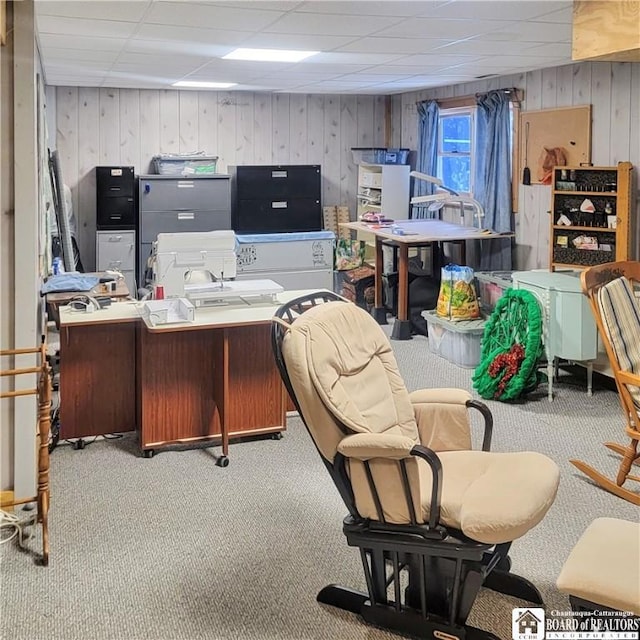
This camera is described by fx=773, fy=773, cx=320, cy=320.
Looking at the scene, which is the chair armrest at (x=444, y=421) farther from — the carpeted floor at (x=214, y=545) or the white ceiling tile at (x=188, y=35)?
the white ceiling tile at (x=188, y=35)

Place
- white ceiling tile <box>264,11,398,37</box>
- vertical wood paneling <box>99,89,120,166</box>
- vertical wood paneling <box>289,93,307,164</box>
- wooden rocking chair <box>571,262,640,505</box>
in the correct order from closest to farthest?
wooden rocking chair <box>571,262,640,505</box> → white ceiling tile <box>264,11,398,37</box> → vertical wood paneling <box>99,89,120,166</box> → vertical wood paneling <box>289,93,307,164</box>

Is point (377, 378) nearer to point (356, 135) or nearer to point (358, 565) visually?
point (358, 565)

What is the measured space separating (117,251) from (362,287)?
96.7 inches

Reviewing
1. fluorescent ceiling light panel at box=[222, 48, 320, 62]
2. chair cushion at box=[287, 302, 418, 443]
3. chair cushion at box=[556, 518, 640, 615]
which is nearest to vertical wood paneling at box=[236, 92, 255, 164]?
fluorescent ceiling light panel at box=[222, 48, 320, 62]

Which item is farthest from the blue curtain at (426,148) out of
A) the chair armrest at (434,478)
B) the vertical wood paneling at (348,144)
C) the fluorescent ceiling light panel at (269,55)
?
the chair armrest at (434,478)

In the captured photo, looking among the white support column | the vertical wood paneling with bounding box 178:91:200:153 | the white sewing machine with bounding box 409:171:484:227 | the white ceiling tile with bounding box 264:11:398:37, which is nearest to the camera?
the white support column

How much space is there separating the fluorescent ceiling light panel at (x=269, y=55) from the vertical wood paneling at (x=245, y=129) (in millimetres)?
2863

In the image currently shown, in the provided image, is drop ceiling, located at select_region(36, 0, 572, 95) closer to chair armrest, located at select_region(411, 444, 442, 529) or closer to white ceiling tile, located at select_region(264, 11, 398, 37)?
white ceiling tile, located at select_region(264, 11, 398, 37)

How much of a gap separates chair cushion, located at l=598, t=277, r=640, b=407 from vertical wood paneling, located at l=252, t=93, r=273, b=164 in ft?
17.8

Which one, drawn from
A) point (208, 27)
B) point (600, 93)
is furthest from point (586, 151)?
point (208, 27)

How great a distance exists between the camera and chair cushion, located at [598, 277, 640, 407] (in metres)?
3.50

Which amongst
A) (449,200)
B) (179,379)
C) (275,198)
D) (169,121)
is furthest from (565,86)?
(169,121)

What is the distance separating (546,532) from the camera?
10.5 feet

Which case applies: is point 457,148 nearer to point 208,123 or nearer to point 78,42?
point 208,123
